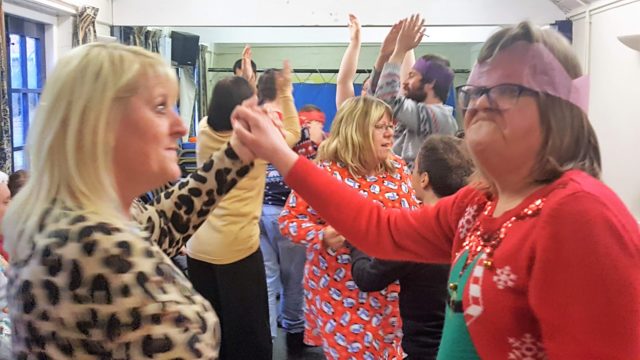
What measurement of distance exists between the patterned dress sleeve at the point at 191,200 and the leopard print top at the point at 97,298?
1.34 feet

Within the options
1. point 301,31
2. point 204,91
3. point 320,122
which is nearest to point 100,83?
point 320,122

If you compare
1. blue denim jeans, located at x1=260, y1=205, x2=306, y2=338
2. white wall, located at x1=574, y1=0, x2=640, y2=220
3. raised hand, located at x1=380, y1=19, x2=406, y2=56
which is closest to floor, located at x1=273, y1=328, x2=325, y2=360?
blue denim jeans, located at x1=260, y1=205, x2=306, y2=338

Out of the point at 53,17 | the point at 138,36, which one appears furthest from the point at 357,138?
the point at 138,36

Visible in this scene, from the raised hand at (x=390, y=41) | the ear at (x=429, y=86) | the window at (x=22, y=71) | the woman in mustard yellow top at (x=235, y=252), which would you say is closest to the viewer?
the woman in mustard yellow top at (x=235, y=252)

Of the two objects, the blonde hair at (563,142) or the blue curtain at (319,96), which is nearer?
the blonde hair at (563,142)

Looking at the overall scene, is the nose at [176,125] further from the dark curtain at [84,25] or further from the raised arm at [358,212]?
the dark curtain at [84,25]

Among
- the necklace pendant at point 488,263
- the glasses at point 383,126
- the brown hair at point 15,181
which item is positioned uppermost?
the glasses at point 383,126

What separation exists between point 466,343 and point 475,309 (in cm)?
8

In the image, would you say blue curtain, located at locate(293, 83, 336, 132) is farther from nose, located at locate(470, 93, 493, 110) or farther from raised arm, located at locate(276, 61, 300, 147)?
nose, located at locate(470, 93, 493, 110)

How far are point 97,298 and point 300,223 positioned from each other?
1516 millimetres

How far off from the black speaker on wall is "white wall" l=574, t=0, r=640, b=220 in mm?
3462

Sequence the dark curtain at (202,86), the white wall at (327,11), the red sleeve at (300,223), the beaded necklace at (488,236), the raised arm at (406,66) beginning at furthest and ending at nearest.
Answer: the dark curtain at (202,86) < the white wall at (327,11) < the raised arm at (406,66) < the red sleeve at (300,223) < the beaded necklace at (488,236)

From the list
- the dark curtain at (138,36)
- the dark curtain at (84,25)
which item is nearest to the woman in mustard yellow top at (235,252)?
the dark curtain at (84,25)

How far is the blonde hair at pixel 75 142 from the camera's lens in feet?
3.26
